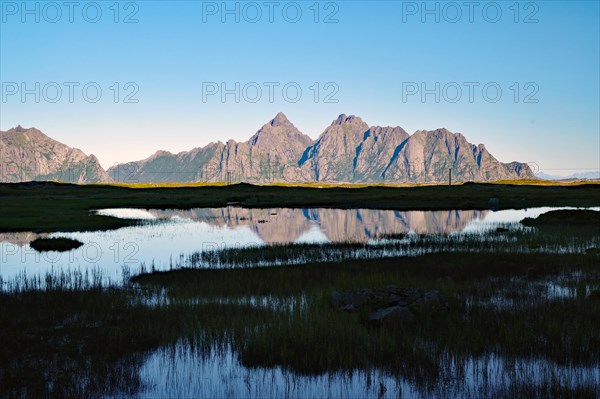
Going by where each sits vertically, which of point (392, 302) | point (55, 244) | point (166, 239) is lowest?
point (392, 302)

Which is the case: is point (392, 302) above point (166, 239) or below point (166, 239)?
below

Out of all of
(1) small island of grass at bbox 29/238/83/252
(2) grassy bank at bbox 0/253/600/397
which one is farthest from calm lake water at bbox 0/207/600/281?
(2) grassy bank at bbox 0/253/600/397

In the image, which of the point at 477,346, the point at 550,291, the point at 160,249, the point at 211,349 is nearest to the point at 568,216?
the point at 550,291

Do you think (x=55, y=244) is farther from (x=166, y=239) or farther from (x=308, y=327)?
(x=308, y=327)

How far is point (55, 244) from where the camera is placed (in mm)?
39531

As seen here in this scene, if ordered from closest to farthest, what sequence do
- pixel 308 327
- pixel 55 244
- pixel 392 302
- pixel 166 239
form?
pixel 308 327 → pixel 392 302 → pixel 55 244 → pixel 166 239

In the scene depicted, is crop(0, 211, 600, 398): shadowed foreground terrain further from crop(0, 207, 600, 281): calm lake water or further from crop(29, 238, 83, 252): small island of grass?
crop(29, 238, 83, 252): small island of grass

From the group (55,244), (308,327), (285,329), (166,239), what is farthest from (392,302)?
(166,239)

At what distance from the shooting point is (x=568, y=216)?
182 feet

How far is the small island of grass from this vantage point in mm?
38312

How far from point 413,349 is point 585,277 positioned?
14.8 metres

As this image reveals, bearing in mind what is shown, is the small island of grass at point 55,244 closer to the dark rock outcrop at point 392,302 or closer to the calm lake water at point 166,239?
the calm lake water at point 166,239

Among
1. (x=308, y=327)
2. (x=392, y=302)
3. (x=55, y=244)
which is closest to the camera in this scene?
(x=308, y=327)

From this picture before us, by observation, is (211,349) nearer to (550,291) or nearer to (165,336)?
(165,336)
